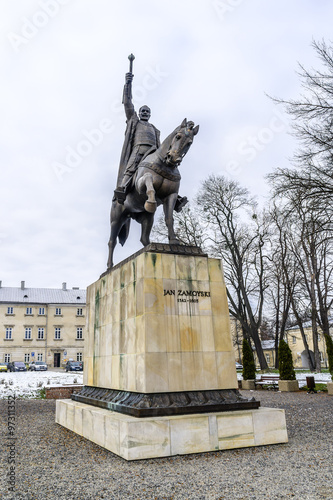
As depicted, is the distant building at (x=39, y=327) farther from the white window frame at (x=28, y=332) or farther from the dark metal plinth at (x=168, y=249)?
the dark metal plinth at (x=168, y=249)

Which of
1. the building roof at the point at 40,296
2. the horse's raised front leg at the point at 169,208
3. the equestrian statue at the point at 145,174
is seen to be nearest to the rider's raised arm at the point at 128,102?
the equestrian statue at the point at 145,174

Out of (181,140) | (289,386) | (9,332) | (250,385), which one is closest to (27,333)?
(9,332)

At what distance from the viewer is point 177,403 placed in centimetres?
591

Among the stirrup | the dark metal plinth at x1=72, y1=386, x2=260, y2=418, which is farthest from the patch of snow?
the dark metal plinth at x1=72, y1=386, x2=260, y2=418

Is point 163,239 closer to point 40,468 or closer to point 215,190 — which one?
point 215,190

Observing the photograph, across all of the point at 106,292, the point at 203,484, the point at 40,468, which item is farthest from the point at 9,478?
the point at 106,292

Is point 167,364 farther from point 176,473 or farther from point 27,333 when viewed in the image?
point 27,333

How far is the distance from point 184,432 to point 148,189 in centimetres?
415

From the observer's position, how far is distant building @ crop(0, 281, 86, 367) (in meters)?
58.9

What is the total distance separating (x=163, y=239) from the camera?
92.0 feet

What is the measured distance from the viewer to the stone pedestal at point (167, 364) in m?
5.45


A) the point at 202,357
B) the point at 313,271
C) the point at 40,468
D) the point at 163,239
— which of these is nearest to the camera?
the point at 40,468

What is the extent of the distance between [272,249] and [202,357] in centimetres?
2311

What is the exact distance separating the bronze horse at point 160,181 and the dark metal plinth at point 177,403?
275 centimetres
